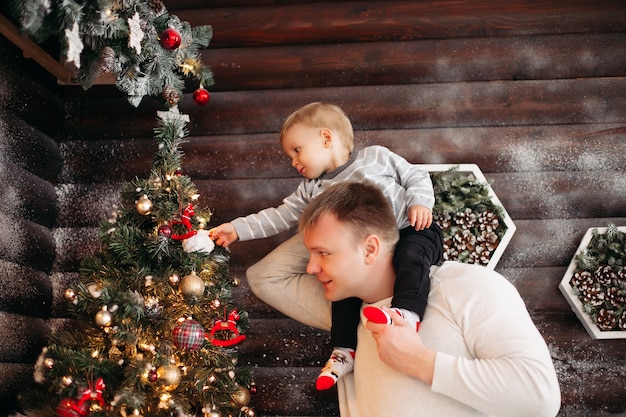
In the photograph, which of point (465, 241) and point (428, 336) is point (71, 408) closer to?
point (428, 336)

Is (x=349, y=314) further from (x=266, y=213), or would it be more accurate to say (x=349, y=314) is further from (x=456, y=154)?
(x=456, y=154)

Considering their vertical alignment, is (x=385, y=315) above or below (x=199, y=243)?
below

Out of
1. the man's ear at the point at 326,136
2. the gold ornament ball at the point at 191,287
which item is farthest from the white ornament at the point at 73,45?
the man's ear at the point at 326,136

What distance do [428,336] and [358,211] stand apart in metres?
0.52

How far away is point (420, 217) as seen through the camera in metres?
2.34

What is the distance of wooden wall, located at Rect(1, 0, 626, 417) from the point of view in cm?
303

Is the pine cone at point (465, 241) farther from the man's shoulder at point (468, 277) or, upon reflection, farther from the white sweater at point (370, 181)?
the man's shoulder at point (468, 277)

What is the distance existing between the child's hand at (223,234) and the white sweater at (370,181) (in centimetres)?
3

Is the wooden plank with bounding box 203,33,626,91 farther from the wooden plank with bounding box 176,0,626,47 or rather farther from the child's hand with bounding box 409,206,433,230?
the child's hand with bounding box 409,206,433,230

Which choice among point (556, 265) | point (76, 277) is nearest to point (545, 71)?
point (556, 265)

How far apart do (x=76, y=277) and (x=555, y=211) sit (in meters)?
2.61

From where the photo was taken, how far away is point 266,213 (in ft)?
8.68

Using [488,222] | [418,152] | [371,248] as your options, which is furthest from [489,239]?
[371,248]

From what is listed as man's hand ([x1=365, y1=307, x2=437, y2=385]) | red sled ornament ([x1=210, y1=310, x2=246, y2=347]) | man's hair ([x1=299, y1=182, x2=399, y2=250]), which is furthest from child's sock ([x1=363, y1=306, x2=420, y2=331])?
red sled ornament ([x1=210, y1=310, x2=246, y2=347])
